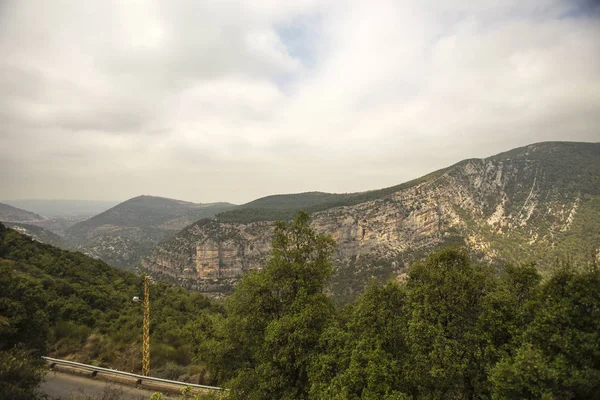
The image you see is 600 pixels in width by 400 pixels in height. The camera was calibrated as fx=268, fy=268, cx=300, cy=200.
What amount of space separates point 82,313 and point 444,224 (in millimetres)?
99839

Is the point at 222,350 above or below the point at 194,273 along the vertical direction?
above

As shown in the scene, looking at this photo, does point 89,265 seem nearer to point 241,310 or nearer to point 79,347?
point 79,347

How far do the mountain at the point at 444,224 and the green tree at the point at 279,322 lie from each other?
48.9 metres

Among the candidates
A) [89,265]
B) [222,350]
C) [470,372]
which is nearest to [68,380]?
[222,350]

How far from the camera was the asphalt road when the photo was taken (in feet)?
54.7

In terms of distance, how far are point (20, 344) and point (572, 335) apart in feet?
68.6

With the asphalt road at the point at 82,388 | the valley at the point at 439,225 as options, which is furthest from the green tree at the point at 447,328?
the valley at the point at 439,225

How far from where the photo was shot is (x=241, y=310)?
1401 centimetres

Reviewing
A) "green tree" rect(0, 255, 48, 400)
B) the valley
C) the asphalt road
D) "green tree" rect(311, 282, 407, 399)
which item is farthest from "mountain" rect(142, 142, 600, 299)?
"green tree" rect(0, 255, 48, 400)

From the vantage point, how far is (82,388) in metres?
17.5

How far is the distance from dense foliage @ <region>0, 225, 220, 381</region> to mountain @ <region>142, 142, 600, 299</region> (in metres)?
39.5

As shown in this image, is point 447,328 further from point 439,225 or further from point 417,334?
point 439,225

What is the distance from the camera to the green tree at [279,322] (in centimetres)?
1180

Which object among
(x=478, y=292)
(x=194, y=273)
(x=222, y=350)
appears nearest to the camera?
(x=478, y=292)
